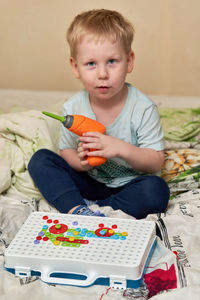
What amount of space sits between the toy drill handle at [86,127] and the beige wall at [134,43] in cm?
98

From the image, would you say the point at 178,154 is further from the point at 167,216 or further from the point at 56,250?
the point at 56,250

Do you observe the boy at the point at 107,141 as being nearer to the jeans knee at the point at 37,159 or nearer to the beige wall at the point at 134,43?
the jeans knee at the point at 37,159

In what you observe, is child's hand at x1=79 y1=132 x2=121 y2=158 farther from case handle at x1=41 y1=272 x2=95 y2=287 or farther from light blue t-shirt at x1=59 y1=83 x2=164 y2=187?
case handle at x1=41 y1=272 x2=95 y2=287

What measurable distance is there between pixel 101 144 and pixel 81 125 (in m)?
0.07

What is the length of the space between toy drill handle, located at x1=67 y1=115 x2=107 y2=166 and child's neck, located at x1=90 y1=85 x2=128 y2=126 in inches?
4.0

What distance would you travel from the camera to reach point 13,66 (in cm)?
225

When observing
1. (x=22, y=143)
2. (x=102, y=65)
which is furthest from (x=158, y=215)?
(x=22, y=143)

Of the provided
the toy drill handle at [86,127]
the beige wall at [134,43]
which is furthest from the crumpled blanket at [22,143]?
the beige wall at [134,43]

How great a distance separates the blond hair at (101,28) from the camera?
1234mm

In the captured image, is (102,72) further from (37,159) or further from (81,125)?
(37,159)

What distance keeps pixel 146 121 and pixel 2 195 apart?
1.54 feet

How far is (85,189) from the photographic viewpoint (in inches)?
54.6

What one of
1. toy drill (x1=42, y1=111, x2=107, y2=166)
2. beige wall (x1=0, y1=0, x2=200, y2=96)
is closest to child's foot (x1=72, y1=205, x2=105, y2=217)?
toy drill (x1=42, y1=111, x2=107, y2=166)

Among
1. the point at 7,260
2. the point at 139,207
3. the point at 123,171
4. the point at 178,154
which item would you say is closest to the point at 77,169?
the point at 123,171
